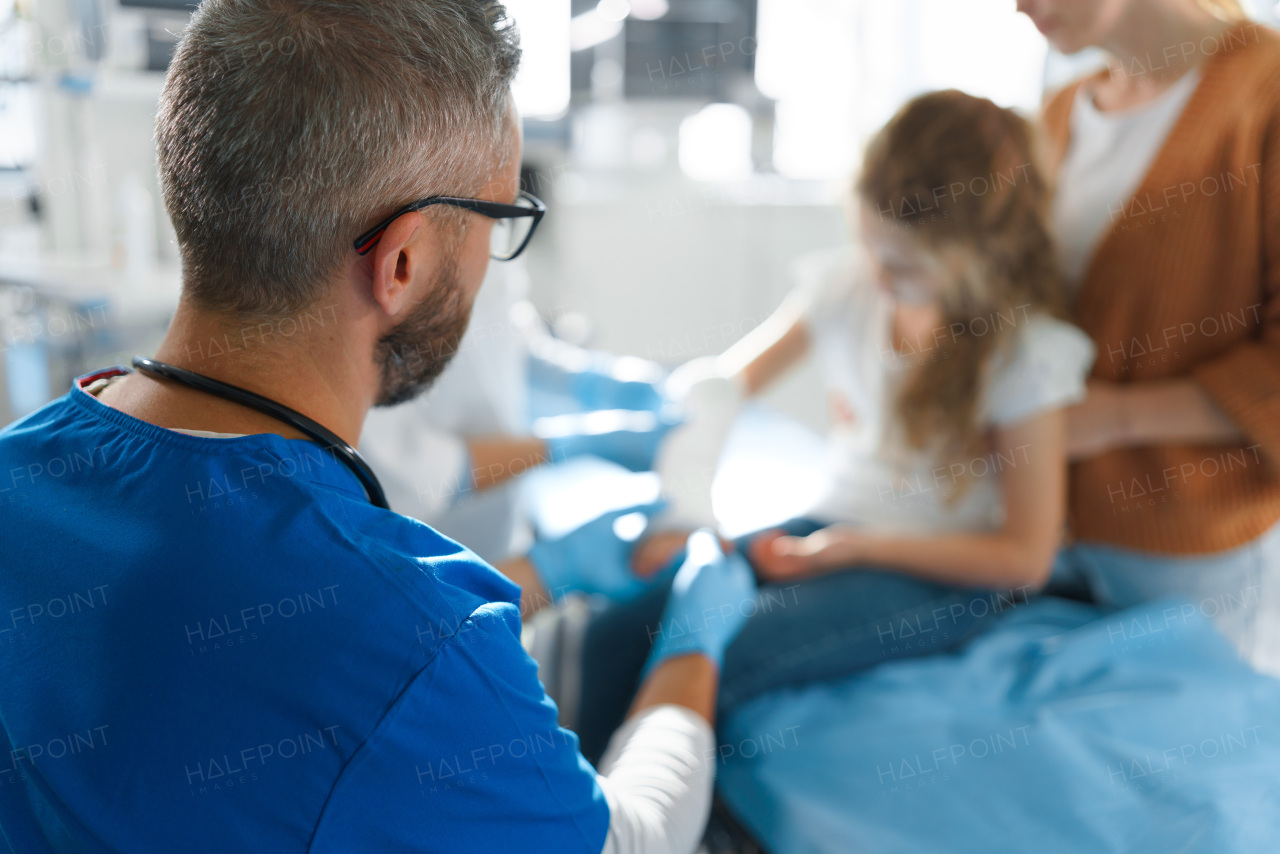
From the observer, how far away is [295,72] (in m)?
0.59

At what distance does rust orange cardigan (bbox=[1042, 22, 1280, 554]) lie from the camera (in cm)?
106

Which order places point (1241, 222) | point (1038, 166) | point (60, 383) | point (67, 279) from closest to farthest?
point (1241, 222)
point (1038, 166)
point (67, 279)
point (60, 383)

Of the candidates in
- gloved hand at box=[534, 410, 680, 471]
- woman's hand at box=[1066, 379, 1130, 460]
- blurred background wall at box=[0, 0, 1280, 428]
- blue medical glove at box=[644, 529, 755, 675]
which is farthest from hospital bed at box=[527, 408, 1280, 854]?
blurred background wall at box=[0, 0, 1280, 428]

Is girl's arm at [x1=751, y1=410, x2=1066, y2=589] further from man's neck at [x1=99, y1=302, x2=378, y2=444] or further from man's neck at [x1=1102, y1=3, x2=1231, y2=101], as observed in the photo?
man's neck at [x1=99, y1=302, x2=378, y2=444]

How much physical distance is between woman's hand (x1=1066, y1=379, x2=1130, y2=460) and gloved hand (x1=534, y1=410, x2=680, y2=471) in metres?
0.58

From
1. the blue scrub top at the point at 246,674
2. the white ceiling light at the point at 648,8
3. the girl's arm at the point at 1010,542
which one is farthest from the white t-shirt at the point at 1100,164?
the white ceiling light at the point at 648,8

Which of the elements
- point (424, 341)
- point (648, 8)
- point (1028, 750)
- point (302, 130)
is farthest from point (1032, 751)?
point (648, 8)

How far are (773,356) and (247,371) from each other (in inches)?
40.0

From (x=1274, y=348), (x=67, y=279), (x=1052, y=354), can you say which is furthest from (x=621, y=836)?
(x=67, y=279)

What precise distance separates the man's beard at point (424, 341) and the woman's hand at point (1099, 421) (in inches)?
33.5

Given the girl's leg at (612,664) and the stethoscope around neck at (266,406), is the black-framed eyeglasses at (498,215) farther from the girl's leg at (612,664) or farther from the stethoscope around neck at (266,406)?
the girl's leg at (612,664)

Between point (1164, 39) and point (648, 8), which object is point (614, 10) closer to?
point (648, 8)

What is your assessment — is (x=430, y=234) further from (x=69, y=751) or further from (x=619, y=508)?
(x=619, y=508)

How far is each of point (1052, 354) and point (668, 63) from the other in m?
2.23
